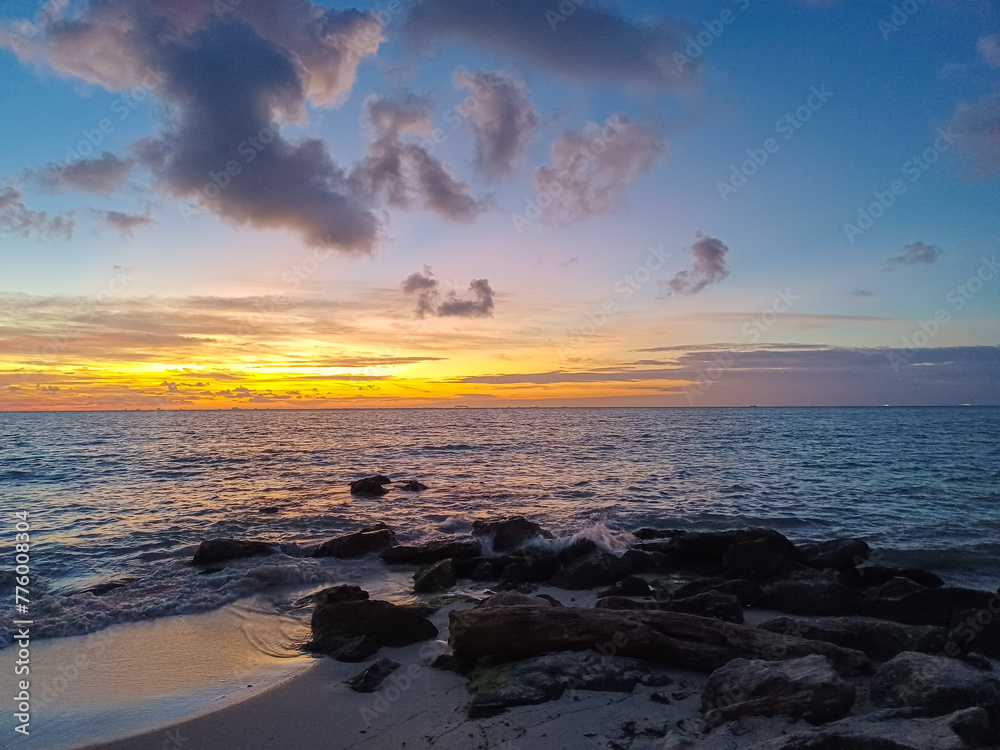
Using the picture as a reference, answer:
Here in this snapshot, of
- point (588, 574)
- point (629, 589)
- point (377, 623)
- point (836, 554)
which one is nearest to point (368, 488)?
point (588, 574)

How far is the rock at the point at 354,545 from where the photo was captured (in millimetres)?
17969

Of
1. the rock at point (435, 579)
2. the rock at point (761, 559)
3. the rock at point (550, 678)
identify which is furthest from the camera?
the rock at point (761, 559)

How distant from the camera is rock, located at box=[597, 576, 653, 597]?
1342 cm

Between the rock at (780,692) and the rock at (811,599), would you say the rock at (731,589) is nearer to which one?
the rock at (811,599)

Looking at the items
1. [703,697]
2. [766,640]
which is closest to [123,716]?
[703,697]

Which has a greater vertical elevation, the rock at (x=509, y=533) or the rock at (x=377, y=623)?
the rock at (x=377, y=623)

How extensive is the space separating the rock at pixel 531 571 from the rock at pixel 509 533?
9.97 feet

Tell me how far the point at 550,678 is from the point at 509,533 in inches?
420

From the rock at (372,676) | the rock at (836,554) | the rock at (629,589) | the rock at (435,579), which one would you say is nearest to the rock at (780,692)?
the rock at (372,676)

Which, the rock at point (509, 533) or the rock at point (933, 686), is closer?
the rock at point (933, 686)

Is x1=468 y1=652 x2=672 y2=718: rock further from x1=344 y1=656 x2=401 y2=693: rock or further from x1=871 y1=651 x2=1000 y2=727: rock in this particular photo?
x1=871 y1=651 x2=1000 y2=727: rock

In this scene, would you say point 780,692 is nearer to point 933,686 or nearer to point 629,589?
point 933,686

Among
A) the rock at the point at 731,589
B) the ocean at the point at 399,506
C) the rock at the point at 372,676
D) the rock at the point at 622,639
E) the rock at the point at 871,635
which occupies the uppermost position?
the rock at the point at 622,639

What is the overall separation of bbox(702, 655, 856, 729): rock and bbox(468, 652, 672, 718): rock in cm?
113
